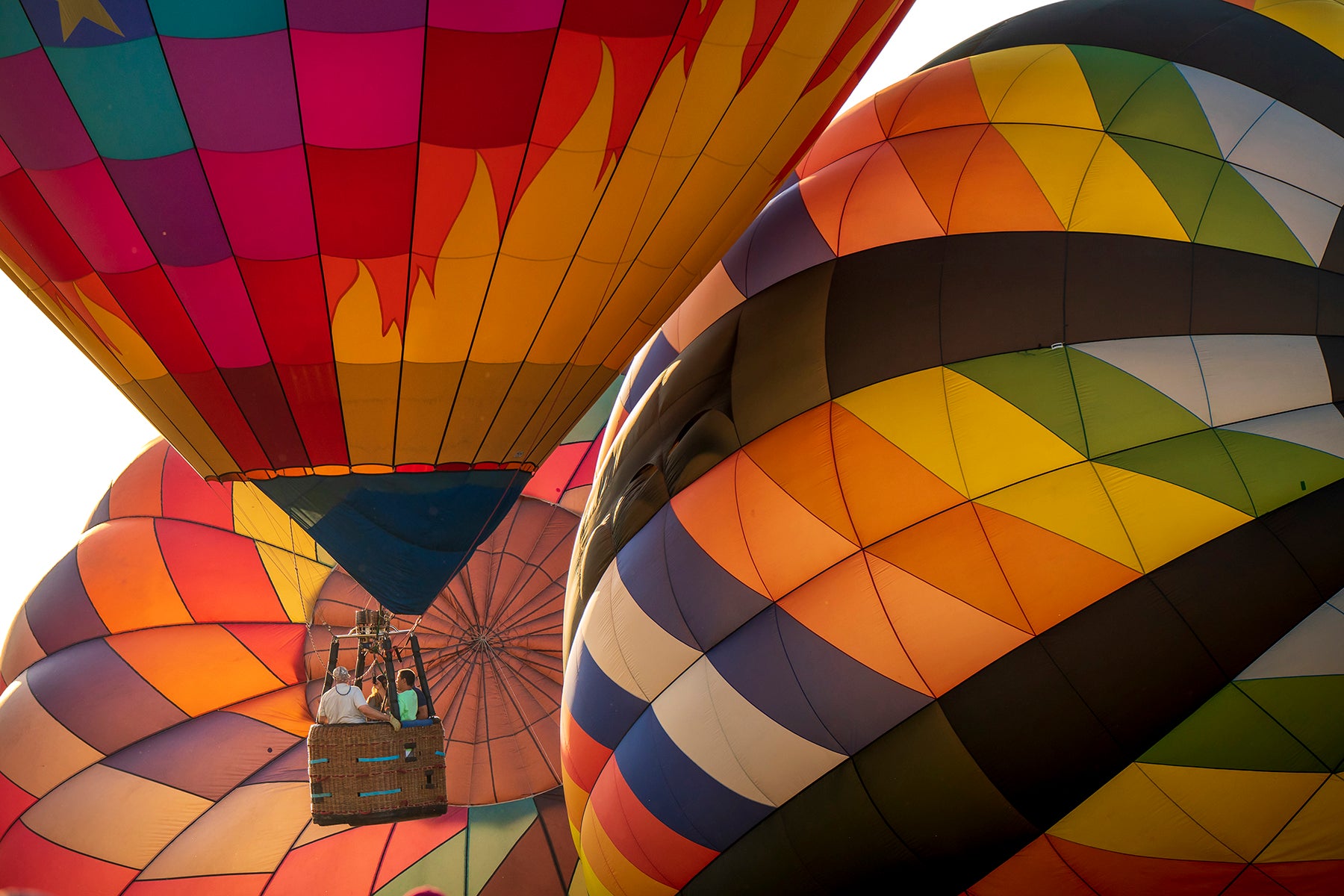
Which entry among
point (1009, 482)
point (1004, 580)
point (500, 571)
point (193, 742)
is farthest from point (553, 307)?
point (193, 742)

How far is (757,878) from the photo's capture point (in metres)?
3.70

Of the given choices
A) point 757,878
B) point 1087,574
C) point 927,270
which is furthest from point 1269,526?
Result: point 757,878

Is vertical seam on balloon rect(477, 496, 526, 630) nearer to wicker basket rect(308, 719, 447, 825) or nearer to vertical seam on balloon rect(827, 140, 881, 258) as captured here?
wicker basket rect(308, 719, 447, 825)

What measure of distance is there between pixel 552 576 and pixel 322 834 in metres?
1.68

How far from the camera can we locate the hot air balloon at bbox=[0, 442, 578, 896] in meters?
5.70

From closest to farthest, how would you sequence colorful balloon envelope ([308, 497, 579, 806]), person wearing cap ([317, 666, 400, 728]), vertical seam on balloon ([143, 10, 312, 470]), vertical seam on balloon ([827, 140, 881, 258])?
vertical seam on balloon ([143, 10, 312, 470]), vertical seam on balloon ([827, 140, 881, 258]), person wearing cap ([317, 666, 400, 728]), colorful balloon envelope ([308, 497, 579, 806])

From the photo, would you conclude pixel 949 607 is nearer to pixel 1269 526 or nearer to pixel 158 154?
pixel 1269 526

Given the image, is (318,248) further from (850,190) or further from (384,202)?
(850,190)

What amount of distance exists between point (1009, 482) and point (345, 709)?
2.44 meters

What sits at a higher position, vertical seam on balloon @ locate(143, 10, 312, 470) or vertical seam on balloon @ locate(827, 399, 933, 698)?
vertical seam on balloon @ locate(143, 10, 312, 470)

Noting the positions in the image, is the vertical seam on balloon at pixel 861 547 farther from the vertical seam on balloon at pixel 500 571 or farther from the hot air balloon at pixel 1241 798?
the vertical seam on balloon at pixel 500 571

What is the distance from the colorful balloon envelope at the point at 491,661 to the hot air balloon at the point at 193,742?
106mm

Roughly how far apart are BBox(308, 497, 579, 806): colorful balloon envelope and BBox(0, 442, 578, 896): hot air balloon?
4.2 inches

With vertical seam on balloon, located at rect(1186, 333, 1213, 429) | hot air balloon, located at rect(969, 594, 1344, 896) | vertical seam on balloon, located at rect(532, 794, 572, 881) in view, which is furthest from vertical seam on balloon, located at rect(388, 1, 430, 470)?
vertical seam on balloon, located at rect(532, 794, 572, 881)
